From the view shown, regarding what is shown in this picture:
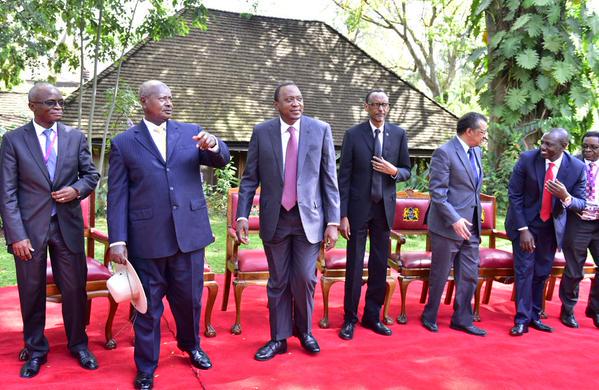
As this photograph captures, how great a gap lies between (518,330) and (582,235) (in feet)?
3.54

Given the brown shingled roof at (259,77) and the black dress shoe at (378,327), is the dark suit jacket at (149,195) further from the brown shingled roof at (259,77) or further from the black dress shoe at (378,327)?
the brown shingled roof at (259,77)

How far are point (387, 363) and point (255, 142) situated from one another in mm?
1918

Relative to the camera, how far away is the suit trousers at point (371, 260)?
476 centimetres

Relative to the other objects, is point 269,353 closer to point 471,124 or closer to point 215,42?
point 471,124

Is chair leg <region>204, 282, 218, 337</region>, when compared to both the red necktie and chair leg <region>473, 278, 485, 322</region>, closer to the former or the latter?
chair leg <region>473, 278, 485, 322</region>

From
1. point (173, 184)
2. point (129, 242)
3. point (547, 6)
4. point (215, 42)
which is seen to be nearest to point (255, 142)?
point (173, 184)

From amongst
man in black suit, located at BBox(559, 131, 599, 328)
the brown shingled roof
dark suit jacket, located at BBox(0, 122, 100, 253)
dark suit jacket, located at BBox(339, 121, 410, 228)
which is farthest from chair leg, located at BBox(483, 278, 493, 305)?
the brown shingled roof

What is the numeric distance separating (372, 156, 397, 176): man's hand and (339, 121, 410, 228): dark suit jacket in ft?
0.25

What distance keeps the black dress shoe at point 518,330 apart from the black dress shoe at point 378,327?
1091mm

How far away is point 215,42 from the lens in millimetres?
15953

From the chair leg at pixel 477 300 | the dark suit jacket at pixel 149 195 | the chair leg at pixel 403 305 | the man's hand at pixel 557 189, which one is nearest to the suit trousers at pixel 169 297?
the dark suit jacket at pixel 149 195

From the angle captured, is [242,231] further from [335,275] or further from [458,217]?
[458,217]

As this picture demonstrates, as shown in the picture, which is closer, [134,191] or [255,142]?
[134,191]

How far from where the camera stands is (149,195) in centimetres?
370
